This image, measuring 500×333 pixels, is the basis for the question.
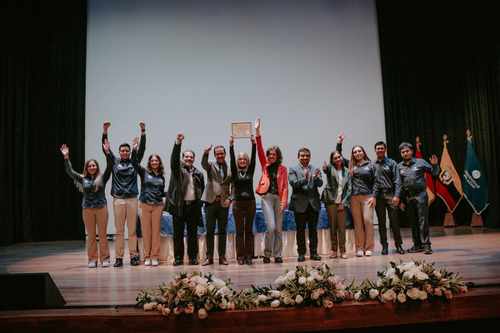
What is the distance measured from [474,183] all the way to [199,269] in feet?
20.2

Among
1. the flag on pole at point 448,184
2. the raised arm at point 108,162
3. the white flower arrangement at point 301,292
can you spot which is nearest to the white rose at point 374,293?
the white flower arrangement at point 301,292

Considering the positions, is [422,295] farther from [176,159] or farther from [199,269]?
[176,159]

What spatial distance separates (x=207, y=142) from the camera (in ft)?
24.4

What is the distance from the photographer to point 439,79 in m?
8.55

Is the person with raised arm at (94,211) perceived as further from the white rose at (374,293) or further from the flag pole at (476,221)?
the flag pole at (476,221)

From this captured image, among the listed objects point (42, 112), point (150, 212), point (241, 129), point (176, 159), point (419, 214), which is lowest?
point (419, 214)

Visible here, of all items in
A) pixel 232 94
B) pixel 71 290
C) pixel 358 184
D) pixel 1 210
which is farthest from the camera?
pixel 232 94

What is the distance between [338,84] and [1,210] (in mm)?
7005

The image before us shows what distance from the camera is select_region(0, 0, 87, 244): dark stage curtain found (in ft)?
24.5

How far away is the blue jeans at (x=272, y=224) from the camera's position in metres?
4.43

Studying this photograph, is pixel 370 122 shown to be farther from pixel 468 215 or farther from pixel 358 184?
pixel 358 184

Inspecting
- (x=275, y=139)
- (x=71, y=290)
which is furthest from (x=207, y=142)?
(x=71, y=290)

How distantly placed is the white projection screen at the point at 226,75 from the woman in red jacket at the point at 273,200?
3005mm

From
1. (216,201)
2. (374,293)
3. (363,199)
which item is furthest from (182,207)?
(374,293)
